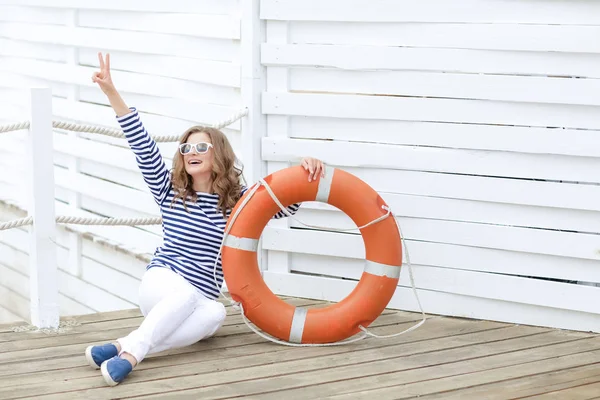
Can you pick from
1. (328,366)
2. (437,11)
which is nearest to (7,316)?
(328,366)

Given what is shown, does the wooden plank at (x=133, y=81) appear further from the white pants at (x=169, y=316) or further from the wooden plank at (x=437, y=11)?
the white pants at (x=169, y=316)

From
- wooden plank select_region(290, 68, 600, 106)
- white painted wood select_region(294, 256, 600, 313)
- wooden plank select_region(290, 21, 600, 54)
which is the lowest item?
white painted wood select_region(294, 256, 600, 313)

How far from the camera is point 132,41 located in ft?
15.0

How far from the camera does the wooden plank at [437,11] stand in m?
3.40

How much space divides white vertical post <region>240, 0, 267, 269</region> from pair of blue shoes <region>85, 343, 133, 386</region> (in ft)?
3.60

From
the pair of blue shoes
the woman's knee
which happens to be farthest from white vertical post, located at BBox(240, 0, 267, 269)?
the pair of blue shoes

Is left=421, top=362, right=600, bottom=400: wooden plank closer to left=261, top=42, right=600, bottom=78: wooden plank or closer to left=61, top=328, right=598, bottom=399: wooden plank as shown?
left=61, top=328, right=598, bottom=399: wooden plank

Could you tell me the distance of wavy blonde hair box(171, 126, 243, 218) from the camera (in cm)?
336

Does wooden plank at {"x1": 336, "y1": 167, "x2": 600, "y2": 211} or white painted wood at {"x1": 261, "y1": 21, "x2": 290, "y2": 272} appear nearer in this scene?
wooden plank at {"x1": 336, "y1": 167, "x2": 600, "y2": 211}

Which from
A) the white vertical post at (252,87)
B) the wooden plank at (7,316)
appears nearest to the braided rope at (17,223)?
the white vertical post at (252,87)

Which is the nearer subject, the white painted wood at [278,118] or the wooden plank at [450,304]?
the wooden plank at [450,304]

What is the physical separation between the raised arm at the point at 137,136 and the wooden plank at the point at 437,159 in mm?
663

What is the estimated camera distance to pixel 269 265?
4.04 m

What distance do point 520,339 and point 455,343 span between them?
24cm
